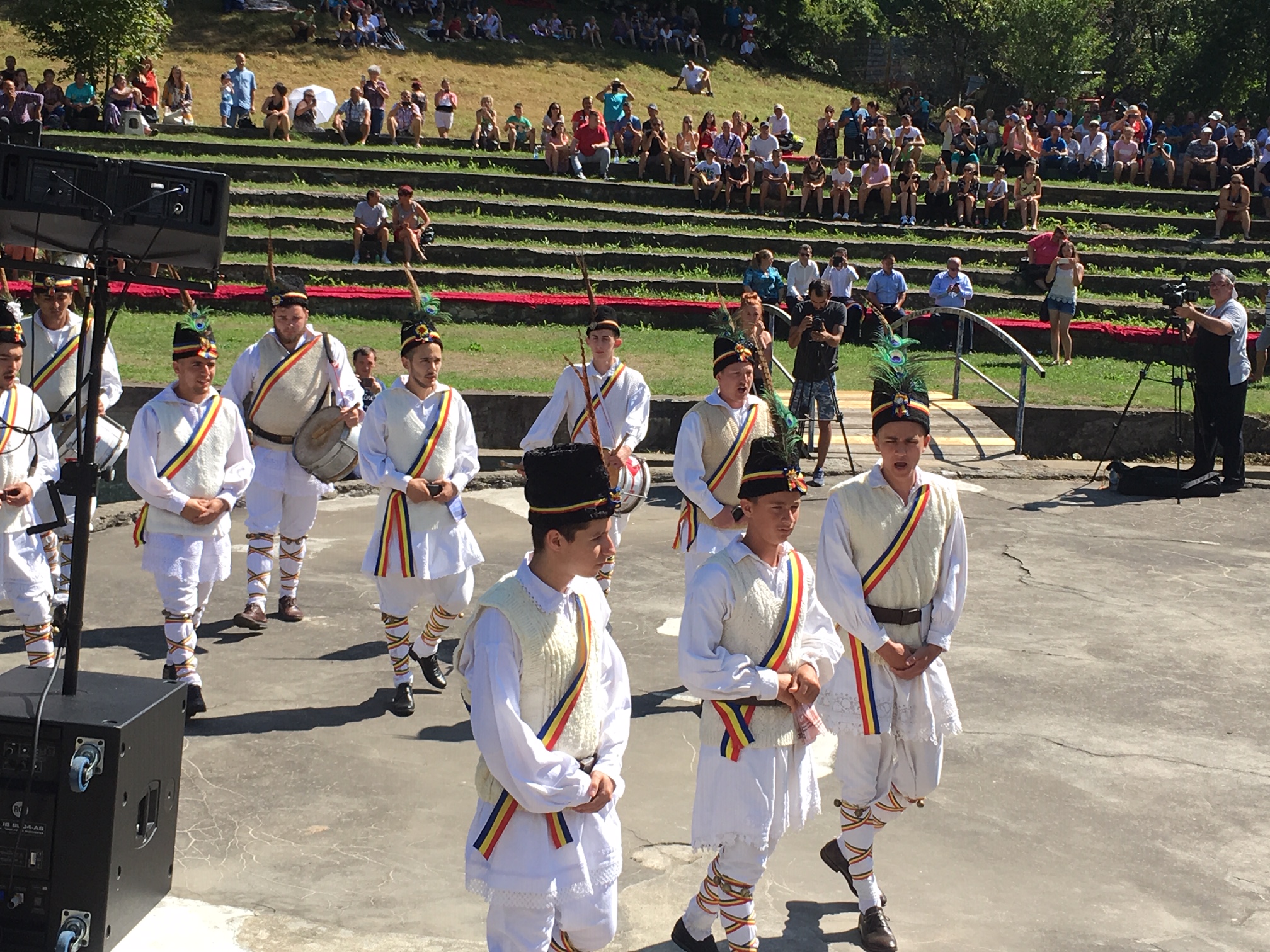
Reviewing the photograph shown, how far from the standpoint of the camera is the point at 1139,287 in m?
23.0

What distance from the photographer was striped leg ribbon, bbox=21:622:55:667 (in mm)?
7406

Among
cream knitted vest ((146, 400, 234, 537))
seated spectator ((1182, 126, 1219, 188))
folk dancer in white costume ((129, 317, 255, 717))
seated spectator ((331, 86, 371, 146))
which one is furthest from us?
seated spectator ((1182, 126, 1219, 188))

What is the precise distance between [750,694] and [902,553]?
41.6 inches

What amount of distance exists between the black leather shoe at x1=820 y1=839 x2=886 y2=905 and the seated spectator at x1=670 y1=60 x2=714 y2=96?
36.7m

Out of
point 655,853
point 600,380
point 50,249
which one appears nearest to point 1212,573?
point 600,380

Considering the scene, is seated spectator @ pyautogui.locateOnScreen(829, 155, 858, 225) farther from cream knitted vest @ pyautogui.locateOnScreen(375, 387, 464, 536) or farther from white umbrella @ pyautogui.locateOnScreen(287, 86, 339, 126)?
cream knitted vest @ pyautogui.locateOnScreen(375, 387, 464, 536)

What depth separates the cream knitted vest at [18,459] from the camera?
284 inches

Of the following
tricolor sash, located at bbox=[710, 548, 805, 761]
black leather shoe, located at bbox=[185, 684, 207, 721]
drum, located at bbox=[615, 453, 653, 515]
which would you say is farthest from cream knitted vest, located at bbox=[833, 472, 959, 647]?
black leather shoe, located at bbox=[185, 684, 207, 721]

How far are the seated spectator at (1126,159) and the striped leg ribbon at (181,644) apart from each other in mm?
Answer: 25832

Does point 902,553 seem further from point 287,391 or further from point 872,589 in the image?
point 287,391

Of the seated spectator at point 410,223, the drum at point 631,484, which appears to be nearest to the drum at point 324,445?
the drum at point 631,484

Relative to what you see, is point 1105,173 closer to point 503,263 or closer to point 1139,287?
point 1139,287

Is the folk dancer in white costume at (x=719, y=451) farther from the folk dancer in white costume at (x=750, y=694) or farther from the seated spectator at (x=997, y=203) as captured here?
the seated spectator at (x=997, y=203)

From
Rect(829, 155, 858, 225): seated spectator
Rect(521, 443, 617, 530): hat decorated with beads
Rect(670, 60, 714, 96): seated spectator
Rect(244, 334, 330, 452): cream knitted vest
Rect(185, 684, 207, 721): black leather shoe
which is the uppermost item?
Rect(670, 60, 714, 96): seated spectator
